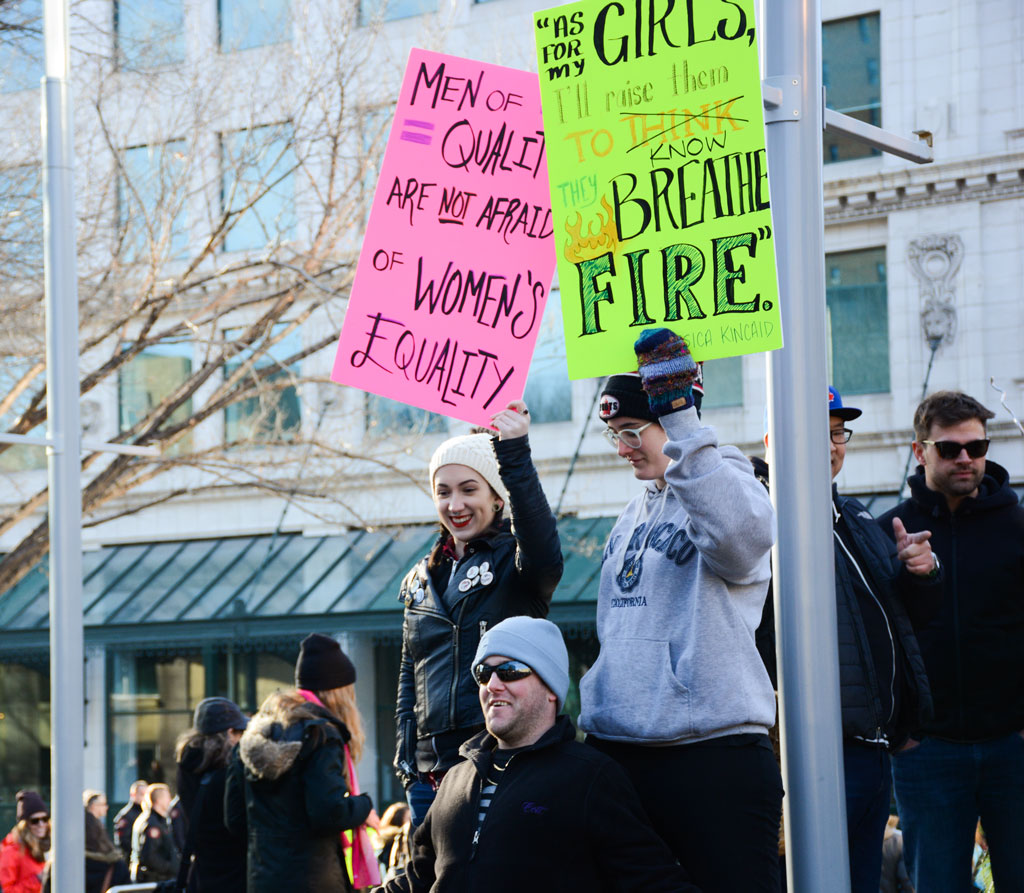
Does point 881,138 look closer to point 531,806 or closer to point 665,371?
point 665,371

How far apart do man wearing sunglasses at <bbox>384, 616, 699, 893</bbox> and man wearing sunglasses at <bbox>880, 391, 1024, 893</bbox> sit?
144cm

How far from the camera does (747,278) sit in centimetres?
345

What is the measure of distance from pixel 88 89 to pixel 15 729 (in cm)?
1130

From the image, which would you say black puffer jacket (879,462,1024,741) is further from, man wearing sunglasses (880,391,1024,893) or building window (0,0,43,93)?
building window (0,0,43,93)

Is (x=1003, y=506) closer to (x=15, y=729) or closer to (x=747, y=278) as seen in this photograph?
(x=747, y=278)

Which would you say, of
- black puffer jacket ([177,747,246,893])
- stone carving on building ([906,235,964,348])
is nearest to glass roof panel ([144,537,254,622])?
stone carving on building ([906,235,964,348])

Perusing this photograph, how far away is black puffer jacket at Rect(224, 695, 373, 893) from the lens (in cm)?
551

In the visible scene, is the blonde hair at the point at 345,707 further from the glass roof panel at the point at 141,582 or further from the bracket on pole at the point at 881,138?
the glass roof panel at the point at 141,582

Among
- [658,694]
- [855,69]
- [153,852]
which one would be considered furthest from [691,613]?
[855,69]

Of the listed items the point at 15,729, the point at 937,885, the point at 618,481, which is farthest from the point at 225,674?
the point at 937,885

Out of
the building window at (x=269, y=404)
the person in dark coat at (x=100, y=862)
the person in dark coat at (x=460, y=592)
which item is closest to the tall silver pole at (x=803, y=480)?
the person in dark coat at (x=460, y=592)

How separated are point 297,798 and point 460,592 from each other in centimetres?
170

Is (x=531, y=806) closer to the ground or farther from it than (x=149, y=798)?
farther from it

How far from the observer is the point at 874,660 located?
4211mm
